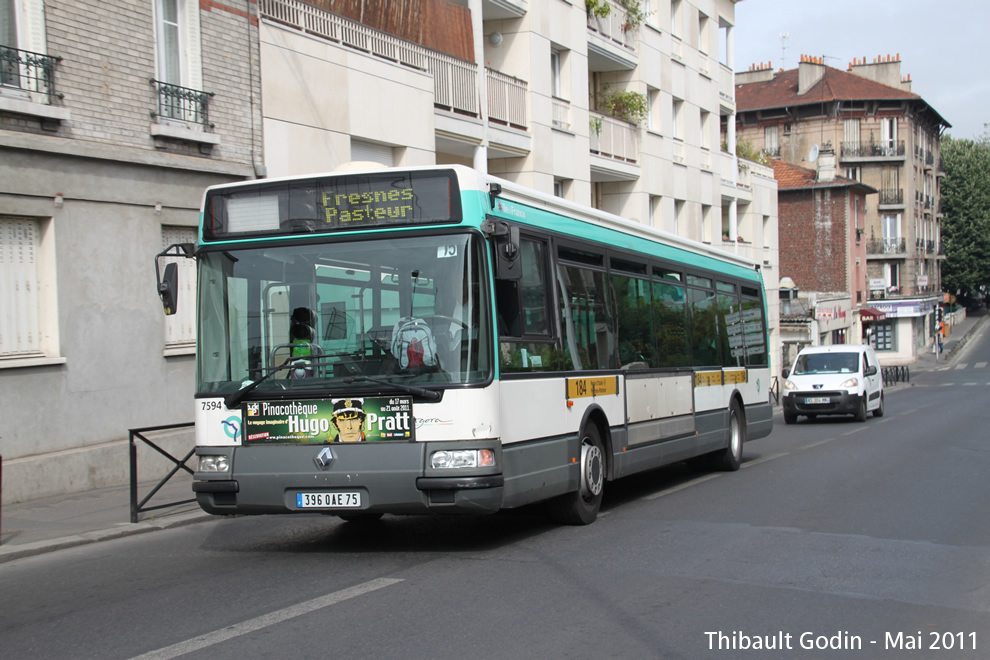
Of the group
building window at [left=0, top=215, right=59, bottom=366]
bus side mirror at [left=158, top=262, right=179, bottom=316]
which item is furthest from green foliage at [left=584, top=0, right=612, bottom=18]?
bus side mirror at [left=158, top=262, right=179, bottom=316]

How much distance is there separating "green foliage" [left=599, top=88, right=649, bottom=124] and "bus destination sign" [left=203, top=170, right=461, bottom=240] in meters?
23.6

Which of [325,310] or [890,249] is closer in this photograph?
[325,310]

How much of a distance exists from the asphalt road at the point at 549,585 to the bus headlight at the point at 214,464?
29.5 inches

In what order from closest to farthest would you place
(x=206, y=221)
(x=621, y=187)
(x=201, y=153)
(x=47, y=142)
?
(x=206, y=221) < (x=47, y=142) < (x=201, y=153) < (x=621, y=187)

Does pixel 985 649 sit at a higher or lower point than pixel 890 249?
lower

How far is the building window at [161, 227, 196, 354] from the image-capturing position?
584 inches

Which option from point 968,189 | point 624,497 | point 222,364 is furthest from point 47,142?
point 968,189

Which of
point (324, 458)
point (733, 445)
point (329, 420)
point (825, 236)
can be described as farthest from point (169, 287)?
point (825, 236)

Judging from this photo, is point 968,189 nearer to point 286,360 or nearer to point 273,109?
point 273,109

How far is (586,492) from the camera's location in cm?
952

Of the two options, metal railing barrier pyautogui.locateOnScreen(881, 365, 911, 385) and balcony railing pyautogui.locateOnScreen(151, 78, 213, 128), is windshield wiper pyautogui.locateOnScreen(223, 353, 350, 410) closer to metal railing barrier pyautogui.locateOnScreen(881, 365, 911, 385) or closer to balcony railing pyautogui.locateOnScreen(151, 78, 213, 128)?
balcony railing pyautogui.locateOnScreen(151, 78, 213, 128)

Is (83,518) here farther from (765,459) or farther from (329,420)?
(765,459)

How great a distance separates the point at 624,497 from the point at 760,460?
5286 mm

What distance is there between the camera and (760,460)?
642 inches
